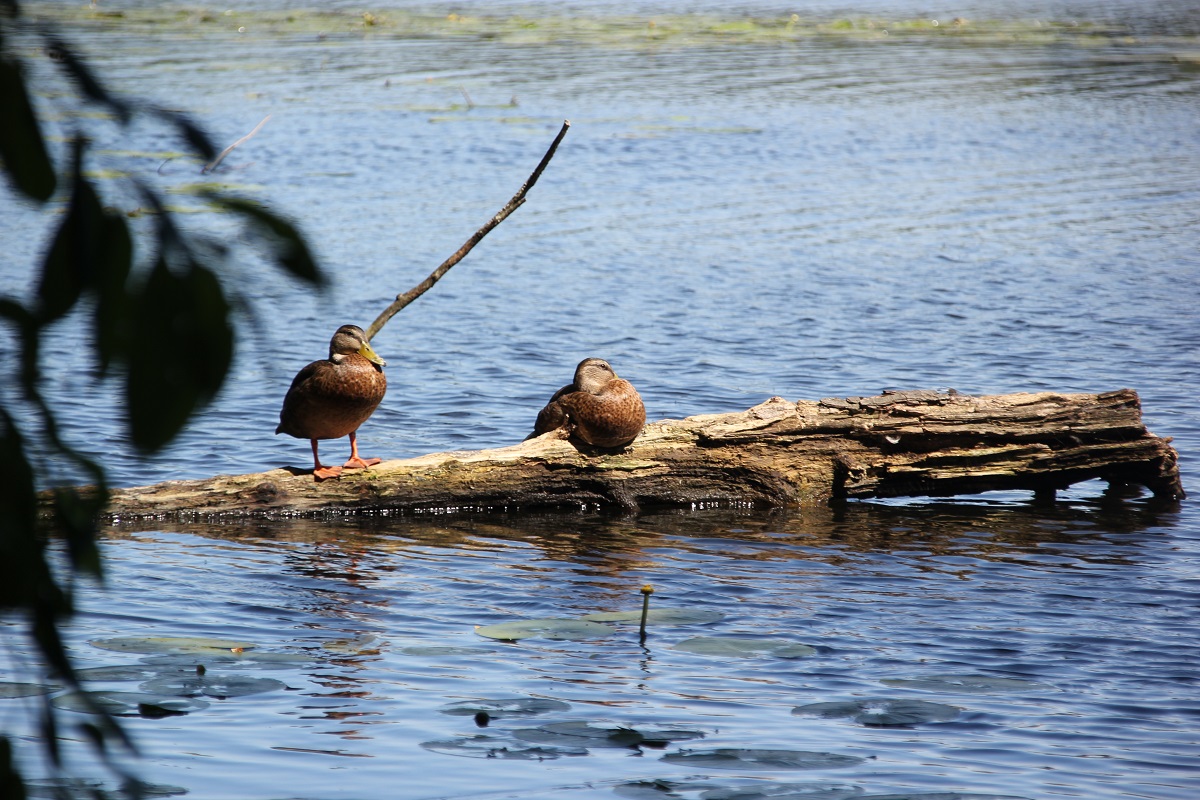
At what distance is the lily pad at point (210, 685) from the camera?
482cm

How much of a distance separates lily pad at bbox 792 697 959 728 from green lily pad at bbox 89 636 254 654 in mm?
2193

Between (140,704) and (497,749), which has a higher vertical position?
(140,704)

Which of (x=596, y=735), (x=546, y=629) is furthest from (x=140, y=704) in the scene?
(x=546, y=629)

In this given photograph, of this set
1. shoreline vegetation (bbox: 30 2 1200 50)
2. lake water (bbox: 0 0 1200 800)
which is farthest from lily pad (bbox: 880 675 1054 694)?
shoreline vegetation (bbox: 30 2 1200 50)

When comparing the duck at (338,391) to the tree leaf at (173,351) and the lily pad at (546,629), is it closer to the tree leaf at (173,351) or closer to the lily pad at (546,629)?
the lily pad at (546,629)

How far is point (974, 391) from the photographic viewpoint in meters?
10.5

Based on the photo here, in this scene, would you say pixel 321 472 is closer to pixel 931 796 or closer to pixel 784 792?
pixel 784 792

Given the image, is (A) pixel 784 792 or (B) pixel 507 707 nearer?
(A) pixel 784 792

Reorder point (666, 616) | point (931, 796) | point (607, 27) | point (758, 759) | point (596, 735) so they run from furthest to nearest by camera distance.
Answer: point (607, 27) → point (666, 616) → point (596, 735) → point (758, 759) → point (931, 796)

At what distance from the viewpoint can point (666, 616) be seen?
593cm

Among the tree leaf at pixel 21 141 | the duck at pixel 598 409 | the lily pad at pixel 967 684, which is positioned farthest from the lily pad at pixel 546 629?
the tree leaf at pixel 21 141

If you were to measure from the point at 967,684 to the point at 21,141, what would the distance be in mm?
4611

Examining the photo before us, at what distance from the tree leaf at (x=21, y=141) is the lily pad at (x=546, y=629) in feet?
14.9

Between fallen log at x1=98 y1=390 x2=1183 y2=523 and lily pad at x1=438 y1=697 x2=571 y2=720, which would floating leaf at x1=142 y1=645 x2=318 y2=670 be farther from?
fallen log at x1=98 y1=390 x2=1183 y2=523
